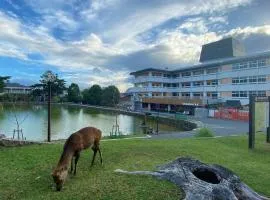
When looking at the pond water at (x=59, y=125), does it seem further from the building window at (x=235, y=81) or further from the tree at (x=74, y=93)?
the tree at (x=74, y=93)

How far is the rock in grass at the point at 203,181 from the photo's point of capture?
7.45m

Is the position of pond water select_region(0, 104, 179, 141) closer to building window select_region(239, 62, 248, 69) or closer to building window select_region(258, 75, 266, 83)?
building window select_region(258, 75, 266, 83)

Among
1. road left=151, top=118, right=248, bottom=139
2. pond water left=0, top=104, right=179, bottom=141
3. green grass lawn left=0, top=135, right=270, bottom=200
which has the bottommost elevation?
pond water left=0, top=104, right=179, bottom=141

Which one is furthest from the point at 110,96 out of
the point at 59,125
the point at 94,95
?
the point at 59,125

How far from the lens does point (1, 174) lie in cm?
932

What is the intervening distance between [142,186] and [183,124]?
133ft

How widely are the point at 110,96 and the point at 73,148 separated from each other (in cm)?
9030

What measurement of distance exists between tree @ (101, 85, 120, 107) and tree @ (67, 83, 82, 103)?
2115cm

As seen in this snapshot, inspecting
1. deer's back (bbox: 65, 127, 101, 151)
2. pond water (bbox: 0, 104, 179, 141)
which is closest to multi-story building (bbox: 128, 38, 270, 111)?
pond water (bbox: 0, 104, 179, 141)

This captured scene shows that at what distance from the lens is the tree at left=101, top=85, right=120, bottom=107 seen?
97.9 metres

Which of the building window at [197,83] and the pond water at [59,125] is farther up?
the building window at [197,83]

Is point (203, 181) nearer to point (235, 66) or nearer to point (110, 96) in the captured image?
point (235, 66)

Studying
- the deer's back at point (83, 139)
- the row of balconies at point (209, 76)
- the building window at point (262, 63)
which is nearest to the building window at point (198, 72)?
the row of balconies at point (209, 76)

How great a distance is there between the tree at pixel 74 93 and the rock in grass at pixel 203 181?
112 metres
